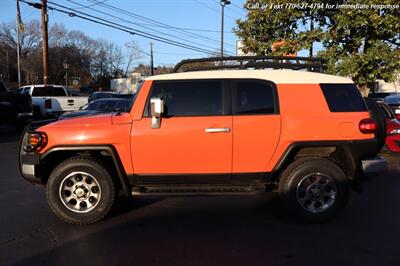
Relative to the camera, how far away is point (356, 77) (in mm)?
11805

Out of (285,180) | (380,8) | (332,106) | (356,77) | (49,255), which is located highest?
(380,8)

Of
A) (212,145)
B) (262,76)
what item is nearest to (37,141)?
(212,145)

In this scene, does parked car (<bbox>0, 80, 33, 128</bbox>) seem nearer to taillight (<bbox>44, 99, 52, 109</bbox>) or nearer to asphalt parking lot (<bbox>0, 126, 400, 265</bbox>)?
taillight (<bbox>44, 99, 52, 109</bbox>)

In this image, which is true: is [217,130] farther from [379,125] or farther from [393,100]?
[393,100]

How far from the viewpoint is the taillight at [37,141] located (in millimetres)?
5395

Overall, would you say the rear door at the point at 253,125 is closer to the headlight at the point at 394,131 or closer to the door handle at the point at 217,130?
the door handle at the point at 217,130

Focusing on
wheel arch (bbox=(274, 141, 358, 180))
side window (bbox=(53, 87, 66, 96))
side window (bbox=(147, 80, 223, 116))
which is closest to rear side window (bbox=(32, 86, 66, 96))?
side window (bbox=(53, 87, 66, 96))

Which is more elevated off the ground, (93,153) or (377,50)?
(377,50)

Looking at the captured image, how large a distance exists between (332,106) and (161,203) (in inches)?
110

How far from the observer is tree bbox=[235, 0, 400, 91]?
1096 cm

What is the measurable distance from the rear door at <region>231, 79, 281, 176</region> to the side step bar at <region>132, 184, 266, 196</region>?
17 centimetres

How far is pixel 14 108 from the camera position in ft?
51.9

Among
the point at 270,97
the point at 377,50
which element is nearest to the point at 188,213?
the point at 270,97

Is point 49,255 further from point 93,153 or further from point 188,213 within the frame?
point 188,213
